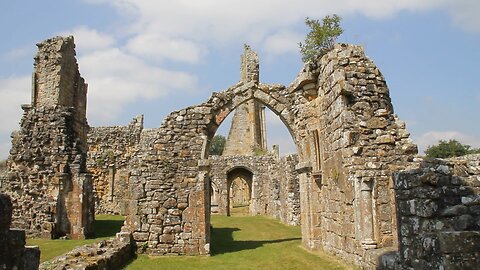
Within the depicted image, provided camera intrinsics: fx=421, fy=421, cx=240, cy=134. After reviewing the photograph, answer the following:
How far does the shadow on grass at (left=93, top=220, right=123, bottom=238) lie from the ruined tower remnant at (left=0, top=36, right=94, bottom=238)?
77 centimetres

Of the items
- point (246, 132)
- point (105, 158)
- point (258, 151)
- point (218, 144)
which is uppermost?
point (218, 144)

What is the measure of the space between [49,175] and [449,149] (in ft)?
147

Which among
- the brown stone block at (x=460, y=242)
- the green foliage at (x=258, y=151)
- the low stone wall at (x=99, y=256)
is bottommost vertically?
the low stone wall at (x=99, y=256)

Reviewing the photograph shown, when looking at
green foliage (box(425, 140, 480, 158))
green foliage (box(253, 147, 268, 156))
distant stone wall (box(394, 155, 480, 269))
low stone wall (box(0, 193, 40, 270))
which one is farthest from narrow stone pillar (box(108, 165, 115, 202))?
green foliage (box(425, 140, 480, 158))

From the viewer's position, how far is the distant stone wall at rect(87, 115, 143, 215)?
2616cm

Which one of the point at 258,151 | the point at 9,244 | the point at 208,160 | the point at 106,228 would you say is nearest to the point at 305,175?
the point at 208,160

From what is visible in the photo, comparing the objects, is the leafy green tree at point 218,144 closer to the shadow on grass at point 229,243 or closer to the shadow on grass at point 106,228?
the shadow on grass at point 106,228

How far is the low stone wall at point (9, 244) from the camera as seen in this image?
3.44m

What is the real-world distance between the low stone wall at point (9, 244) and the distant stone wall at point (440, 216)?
12.0ft

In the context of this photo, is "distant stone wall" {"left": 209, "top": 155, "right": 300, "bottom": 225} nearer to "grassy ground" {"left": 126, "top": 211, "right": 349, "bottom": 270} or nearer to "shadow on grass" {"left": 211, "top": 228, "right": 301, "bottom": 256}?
"shadow on grass" {"left": 211, "top": 228, "right": 301, "bottom": 256}

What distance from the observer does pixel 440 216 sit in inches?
159

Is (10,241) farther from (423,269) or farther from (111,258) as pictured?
(111,258)

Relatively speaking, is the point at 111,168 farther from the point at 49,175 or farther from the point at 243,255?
the point at 243,255

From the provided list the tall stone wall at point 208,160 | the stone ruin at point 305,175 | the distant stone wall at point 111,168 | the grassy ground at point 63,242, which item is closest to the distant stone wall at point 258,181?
the stone ruin at point 305,175
